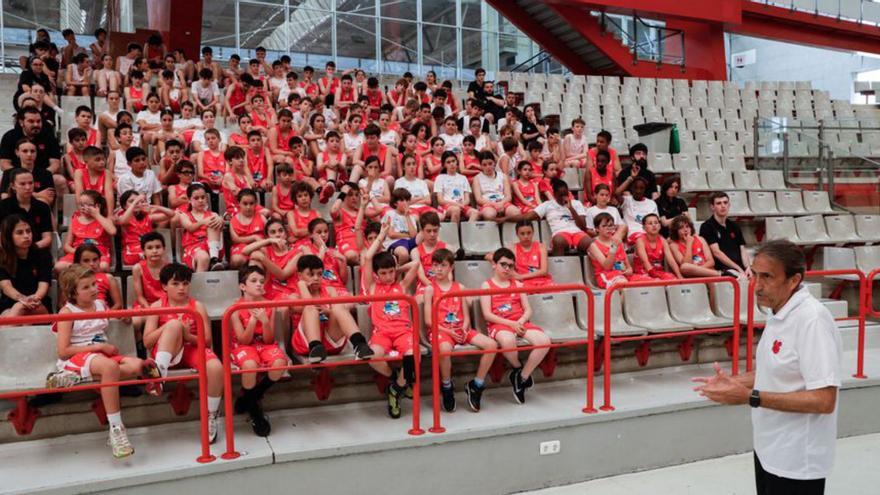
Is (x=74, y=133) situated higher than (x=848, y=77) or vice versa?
(x=848, y=77)

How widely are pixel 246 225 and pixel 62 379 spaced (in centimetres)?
239

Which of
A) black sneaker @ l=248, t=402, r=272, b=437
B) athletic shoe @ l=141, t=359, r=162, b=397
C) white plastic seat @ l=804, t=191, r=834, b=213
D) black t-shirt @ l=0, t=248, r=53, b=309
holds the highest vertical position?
white plastic seat @ l=804, t=191, r=834, b=213

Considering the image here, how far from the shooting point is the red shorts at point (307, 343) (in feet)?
15.5

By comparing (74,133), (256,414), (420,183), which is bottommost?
(256,414)

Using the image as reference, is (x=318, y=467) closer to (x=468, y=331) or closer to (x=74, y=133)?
(x=468, y=331)

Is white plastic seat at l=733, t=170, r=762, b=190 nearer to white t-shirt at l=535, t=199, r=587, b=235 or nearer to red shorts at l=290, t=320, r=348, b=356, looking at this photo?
white t-shirt at l=535, t=199, r=587, b=235

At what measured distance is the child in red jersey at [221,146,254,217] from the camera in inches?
270

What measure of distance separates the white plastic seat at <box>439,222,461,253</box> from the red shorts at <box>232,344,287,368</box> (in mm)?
2638

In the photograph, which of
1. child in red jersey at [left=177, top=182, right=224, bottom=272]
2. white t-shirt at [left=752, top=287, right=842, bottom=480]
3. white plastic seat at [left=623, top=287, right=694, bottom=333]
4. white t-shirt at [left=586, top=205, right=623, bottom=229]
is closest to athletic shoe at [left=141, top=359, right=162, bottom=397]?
child in red jersey at [left=177, top=182, right=224, bottom=272]

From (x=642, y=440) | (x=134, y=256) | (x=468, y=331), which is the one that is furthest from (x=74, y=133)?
(x=642, y=440)

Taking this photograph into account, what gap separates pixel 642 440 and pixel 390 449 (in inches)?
76.6

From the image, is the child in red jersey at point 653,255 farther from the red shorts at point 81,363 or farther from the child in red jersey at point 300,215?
the red shorts at point 81,363

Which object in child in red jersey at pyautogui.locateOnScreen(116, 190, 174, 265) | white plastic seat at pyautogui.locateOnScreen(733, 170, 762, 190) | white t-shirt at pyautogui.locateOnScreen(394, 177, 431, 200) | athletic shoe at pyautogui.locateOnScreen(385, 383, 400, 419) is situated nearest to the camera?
athletic shoe at pyautogui.locateOnScreen(385, 383, 400, 419)

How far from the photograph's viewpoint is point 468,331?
17.0ft
